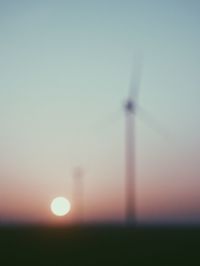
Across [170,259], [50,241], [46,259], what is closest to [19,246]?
[50,241]

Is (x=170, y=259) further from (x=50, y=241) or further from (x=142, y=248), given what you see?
(x=50, y=241)

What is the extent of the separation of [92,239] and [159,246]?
14.5ft

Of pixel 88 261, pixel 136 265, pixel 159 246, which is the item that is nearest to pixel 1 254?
pixel 88 261

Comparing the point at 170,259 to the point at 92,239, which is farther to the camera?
the point at 92,239

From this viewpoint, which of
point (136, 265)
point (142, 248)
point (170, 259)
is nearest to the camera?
point (136, 265)

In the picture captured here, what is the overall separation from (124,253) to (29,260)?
4670 mm

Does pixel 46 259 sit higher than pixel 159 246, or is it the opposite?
pixel 159 246

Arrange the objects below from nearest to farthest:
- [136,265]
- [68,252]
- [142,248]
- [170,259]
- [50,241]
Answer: [136,265] → [170,259] → [68,252] → [142,248] → [50,241]

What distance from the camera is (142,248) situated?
27703 mm

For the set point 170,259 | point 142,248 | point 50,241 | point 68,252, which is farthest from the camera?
point 50,241

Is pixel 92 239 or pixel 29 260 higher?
pixel 92 239

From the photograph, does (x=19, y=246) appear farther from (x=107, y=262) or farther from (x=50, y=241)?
(x=107, y=262)

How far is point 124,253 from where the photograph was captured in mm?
25750

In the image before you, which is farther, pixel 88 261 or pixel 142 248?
pixel 142 248
